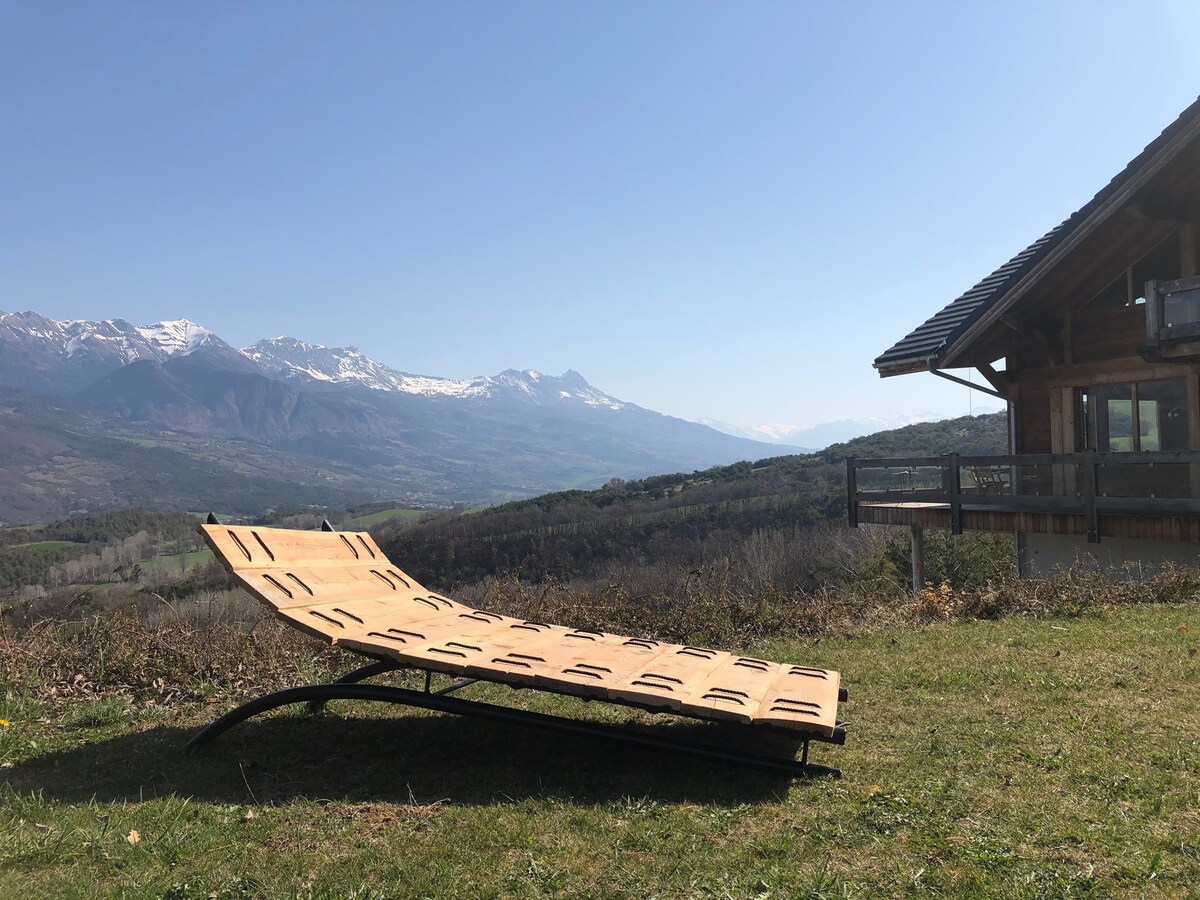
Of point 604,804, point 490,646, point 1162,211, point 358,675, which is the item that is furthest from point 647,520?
point 604,804

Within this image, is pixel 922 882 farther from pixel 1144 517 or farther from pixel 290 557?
pixel 1144 517

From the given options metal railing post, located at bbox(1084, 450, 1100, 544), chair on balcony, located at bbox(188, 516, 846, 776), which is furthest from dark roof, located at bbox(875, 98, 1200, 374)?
chair on balcony, located at bbox(188, 516, 846, 776)

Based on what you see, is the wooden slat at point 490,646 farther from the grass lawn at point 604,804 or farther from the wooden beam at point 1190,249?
the wooden beam at point 1190,249

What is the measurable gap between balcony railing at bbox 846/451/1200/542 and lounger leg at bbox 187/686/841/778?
8.85 m

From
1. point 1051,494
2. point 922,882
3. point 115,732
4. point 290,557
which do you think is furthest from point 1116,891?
point 1051,494

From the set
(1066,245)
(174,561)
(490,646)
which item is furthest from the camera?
(174,561)

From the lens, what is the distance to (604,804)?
12.5 feet

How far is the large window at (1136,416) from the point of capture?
40.2 feet

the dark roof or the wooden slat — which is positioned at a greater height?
the dark roof

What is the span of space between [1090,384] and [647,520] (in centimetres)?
2879

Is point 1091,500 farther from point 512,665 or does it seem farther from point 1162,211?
point 512,665

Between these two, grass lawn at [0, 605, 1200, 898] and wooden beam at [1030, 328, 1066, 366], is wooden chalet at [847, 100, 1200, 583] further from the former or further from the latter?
grass lawn at [0, 605, 1200, 898]

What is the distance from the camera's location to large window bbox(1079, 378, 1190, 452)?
1227cm

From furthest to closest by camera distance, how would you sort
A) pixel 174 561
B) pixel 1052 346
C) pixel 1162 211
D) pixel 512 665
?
1. pixel 174 561
2. pixel 1052 346
3. pixel 1162 211
4. pixel 512 665
